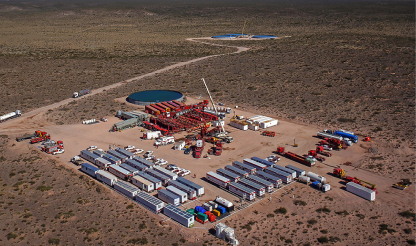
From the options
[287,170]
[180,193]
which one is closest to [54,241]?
[180,193]

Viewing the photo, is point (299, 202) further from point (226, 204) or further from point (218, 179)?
point (218, 179)

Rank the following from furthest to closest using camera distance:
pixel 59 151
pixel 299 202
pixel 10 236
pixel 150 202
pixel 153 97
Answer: pixel 153 97 < pixel 59 151 < pixel 299 202 < pixel 150 202 < pixel 10 236

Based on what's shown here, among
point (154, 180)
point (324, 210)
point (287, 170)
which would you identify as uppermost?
point (287, 170)

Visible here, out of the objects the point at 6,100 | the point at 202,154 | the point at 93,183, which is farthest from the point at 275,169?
the point at 6,100

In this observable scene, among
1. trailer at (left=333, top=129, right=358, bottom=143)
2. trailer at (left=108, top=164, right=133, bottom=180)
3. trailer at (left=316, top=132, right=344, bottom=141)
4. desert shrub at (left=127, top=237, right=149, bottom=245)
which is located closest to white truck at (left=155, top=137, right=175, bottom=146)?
trailer at (left=108, top=164, right=133, bottom=180)

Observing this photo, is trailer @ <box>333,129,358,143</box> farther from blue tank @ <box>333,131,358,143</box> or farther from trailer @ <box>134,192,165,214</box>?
trailer @ <box>134,192,165,214</box>

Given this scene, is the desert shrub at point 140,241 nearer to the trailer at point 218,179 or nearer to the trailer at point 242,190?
the trailer at point 242,190

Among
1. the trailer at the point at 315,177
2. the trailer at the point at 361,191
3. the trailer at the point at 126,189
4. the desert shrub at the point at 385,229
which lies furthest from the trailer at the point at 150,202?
the desert shrub at the point at 385,229

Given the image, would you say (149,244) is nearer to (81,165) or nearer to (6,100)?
(81,165)
